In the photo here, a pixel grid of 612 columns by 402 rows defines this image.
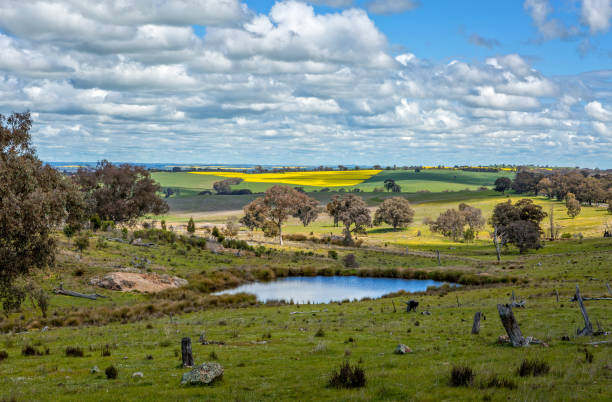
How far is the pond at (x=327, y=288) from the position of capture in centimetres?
5381

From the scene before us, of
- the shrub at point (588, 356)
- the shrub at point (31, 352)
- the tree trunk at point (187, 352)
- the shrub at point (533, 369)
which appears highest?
the shrub at point (533, 369)

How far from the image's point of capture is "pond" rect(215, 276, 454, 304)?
177 ft

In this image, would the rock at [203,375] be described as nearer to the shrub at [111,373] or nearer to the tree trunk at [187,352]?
the tree trunk at [187,352]

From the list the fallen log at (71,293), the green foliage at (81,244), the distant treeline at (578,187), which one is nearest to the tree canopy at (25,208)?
the fallen log at (71,293)

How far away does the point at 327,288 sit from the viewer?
60938 mm

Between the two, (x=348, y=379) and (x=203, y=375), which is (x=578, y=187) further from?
(x=203, y=375)

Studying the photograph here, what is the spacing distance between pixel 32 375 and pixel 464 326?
19.1 m

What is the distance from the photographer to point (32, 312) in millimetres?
34500

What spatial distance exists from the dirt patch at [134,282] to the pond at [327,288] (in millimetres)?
6106

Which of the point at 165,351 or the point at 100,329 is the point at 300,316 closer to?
the point at 100,329

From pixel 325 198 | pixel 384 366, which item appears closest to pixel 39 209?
pixel 384 366

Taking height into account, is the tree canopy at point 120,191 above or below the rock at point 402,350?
above

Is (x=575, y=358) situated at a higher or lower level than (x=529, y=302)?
higher

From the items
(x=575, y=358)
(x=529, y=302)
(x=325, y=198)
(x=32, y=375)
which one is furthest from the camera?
(x=325, y=198)
